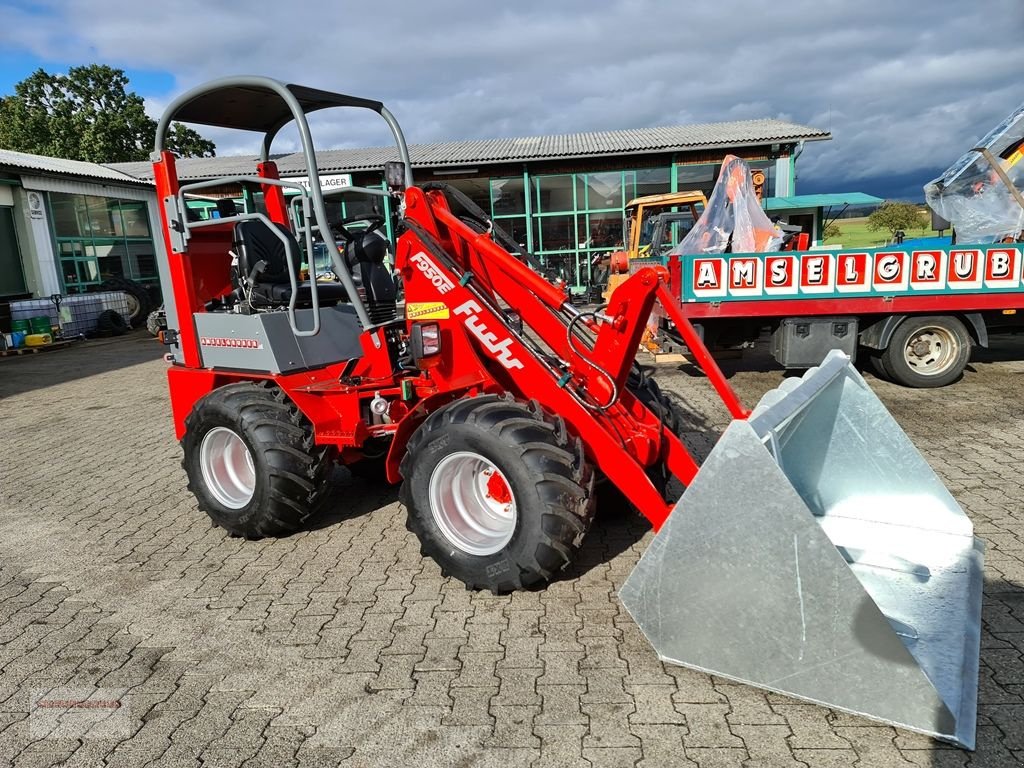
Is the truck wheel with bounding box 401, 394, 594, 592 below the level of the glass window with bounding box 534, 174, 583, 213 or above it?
below

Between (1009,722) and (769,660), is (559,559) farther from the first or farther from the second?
(1009,722)

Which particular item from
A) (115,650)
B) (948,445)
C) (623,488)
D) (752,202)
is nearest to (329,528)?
(115,650)

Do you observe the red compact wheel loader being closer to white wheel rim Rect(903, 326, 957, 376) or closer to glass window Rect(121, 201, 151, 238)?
white wheel rim Rect(903, 326, 957, 376)

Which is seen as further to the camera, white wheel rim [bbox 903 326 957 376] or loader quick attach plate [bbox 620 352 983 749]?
white wheel rim [bbox 903 326 957 376]

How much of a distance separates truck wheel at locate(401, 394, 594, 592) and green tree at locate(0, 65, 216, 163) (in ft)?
110

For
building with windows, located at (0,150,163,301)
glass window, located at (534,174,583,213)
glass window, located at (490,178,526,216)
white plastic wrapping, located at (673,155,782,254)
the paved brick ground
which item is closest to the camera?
the paved brick ground

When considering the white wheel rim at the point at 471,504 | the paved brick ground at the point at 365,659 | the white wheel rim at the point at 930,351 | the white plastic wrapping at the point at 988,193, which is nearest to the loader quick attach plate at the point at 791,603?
the paved brick ground at the point at 365,659

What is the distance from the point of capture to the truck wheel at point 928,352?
7496 millimetres

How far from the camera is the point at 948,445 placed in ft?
18.5

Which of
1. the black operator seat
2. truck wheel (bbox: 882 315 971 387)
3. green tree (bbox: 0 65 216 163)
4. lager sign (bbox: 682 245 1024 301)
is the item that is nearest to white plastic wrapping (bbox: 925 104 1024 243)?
lager sign (bbox: 682 245 1024 301)

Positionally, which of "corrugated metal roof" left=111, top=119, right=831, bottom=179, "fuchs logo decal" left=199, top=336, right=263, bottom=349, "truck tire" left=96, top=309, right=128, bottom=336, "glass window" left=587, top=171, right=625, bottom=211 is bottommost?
"truck tire" left=96, top=309, right=128, bottom=336

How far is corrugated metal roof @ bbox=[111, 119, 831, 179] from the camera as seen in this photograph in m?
18.4

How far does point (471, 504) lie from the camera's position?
372 centimetres

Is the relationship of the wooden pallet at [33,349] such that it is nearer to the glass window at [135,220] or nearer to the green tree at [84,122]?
the glass window at [135,220]
